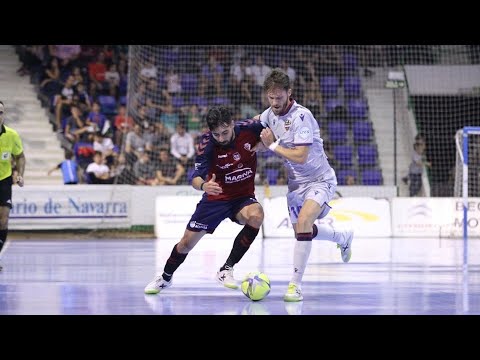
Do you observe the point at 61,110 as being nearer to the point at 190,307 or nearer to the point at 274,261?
the point at 274,261

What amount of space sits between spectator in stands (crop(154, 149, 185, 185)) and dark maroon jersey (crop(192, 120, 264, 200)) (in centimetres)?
1259

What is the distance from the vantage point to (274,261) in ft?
44.0

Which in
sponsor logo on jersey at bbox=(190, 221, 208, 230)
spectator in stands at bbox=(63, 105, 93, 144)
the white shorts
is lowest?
sponsor logo on jersey at bbox=(190, 221, 208, 230)

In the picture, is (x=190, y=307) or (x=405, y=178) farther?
(x=405, y=178)

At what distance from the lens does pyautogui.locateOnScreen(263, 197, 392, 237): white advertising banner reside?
1966 cm

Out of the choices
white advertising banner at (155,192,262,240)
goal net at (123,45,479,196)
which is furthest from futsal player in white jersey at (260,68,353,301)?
goal net at (123,45,479,196)

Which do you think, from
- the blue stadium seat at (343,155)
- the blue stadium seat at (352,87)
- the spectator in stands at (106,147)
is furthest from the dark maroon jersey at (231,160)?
the blue stadium seat at (352,87)

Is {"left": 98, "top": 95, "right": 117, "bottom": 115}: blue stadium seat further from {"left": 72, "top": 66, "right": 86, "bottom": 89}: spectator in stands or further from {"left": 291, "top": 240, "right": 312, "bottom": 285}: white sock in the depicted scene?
{"left": 291, "top": 240, "right": 312, "bottom": 285}: white sock

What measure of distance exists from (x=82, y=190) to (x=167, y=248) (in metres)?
4.42

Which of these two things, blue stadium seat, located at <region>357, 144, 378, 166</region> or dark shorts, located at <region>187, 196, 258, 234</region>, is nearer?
dark shorts, located at <region>187, 196, 258, 234</region>

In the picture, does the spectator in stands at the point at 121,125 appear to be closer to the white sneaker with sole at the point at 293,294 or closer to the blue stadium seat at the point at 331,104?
the blue stadium seat at the point at 331,104

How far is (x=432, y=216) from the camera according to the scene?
20.0 m

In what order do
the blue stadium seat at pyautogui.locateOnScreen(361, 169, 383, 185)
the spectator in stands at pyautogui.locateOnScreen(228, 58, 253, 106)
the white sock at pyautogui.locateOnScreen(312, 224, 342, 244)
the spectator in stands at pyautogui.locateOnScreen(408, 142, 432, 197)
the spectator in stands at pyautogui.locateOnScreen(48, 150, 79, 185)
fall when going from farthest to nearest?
the spectator in stands at pyautogui.locateOnScreen(228, 58, 253, 106) < the blue stadium seat at pyautogui.locateOnScreen(361, 169, 383, 185) < the spectator in stands at pyautogui.locateOnScreen(408, 142, 432, 197) < the spectator in stands at pyautogui.locateOnScreen(48, 150, 79, 185) < the white sock at pyautogui.locateOnScreen(312, 224, 342, 244)

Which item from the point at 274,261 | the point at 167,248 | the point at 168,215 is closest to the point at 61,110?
the point at 168,215
